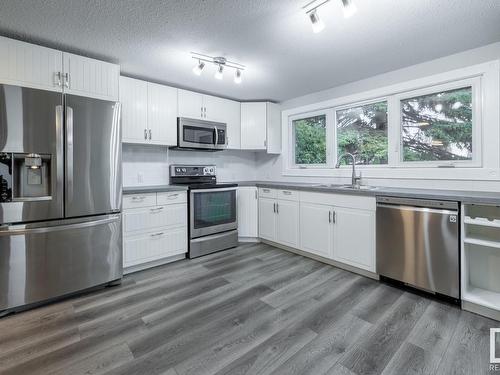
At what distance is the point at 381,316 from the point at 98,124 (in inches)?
116

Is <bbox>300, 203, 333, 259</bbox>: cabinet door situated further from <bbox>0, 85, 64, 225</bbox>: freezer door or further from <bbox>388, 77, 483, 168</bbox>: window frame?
<bbox>0, 85, 64, 225</bbox>: freezer door

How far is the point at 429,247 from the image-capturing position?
2236 millimetres

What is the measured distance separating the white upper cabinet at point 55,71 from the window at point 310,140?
2.71m

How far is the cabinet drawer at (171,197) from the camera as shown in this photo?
307 cm

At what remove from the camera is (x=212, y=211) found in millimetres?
3535

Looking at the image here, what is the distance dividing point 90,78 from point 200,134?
56.6 inches

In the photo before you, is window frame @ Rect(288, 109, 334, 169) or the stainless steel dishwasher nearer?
the stainless steel dishwasher

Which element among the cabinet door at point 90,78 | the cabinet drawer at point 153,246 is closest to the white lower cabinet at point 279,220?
the cabinet drawer at point 153,246

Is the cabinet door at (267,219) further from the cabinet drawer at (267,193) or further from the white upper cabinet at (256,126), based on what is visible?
the white upper cabinet at (256,126)

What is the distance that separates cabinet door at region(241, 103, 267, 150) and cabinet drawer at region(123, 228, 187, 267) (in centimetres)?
176

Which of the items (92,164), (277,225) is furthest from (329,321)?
(92,164)

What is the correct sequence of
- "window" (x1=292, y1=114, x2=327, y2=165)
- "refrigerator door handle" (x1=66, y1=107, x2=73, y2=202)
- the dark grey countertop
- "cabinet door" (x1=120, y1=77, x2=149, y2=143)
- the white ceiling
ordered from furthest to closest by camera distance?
"window" (x1=292, y1=114, x2=327, y2=165) < "cabinet door" (x1=120, y1=77, x2=149, y2=143) < "refrigerator door handle" (x1=66, y1=107, x2=73, y2=202) < the dark grey countertop < the white ceiling

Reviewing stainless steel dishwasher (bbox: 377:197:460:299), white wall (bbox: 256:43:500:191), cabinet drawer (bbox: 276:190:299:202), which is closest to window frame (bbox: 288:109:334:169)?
white wall (bbox: 256:43:500:191)

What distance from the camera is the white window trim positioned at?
7.66 feet
